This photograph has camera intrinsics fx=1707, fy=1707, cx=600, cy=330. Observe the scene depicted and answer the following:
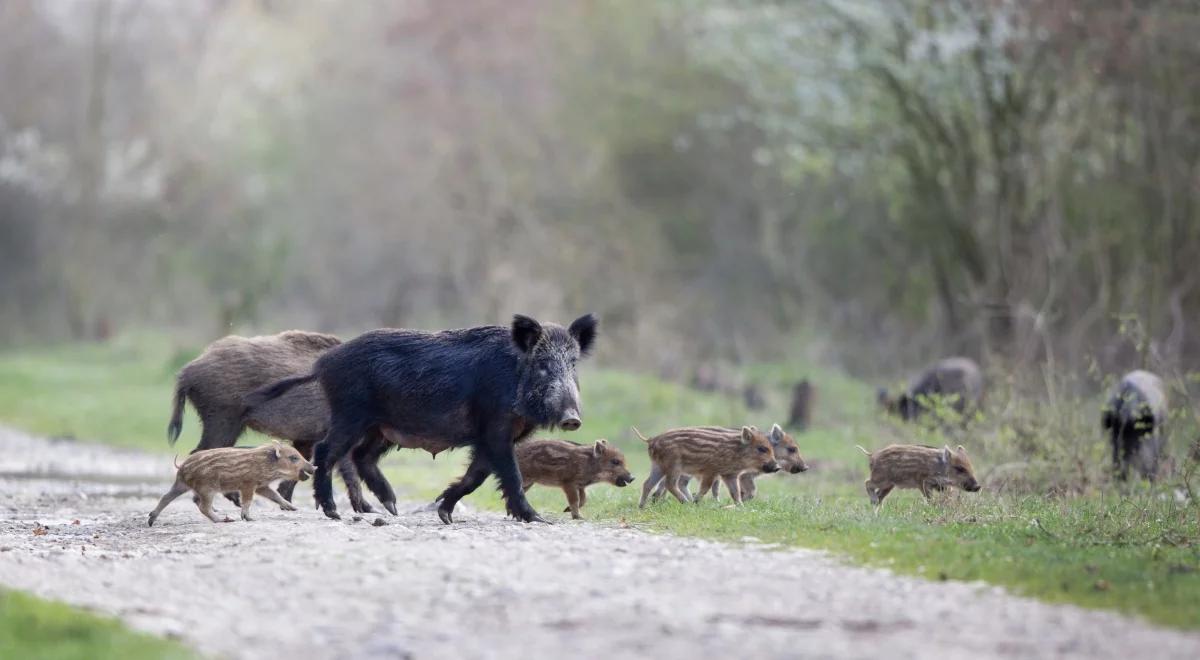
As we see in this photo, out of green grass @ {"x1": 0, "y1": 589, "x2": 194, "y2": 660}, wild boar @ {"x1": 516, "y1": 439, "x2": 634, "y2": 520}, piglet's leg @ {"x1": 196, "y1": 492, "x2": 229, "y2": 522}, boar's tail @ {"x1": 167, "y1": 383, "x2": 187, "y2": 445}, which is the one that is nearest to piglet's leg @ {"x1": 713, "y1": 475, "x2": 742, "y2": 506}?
wild boar @ {"x1": 516, "y1": 439, "x2": 634, "y2": 520}

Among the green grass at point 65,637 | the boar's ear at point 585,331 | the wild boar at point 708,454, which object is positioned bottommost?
the green grass at point 65,637

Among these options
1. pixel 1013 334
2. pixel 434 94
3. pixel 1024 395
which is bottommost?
pixel 1024 395

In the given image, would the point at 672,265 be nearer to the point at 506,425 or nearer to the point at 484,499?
the point at 484,499

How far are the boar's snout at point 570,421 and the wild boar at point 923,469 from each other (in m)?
2.79

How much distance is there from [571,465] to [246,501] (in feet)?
8.56

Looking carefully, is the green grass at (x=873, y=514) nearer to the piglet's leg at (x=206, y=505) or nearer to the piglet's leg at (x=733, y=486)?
the piglet's leg at (x=733, y=486)

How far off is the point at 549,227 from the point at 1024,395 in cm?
2115

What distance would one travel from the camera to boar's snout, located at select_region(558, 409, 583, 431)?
1302 cm

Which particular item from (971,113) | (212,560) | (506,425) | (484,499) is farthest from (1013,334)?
(212,560)

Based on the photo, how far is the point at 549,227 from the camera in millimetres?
38812

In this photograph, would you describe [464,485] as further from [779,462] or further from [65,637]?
[65,637]

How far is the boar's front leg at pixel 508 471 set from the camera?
13117mm

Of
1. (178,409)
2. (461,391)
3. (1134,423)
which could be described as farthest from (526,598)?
(1134,423)

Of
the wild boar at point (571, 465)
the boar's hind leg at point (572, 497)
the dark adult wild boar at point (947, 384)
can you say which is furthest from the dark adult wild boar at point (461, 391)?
the dark adult wild boar at point (947, 384)
